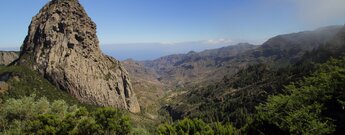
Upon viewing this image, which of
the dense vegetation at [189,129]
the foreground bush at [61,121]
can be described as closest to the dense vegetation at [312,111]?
the dense vegetation at [189,129]

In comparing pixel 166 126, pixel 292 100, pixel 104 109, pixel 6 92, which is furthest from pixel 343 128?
pixel 6 92

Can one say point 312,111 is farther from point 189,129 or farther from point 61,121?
point 61,121

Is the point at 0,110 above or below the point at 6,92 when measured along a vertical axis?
above

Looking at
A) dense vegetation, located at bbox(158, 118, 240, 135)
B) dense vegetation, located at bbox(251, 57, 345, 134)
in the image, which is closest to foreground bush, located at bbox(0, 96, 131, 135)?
dense vegetation, located at bbox(158, 118, 240, 135)

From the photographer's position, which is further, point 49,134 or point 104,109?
point 104,109

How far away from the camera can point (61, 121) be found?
169 ft

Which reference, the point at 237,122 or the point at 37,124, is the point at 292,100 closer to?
the point at 37,124

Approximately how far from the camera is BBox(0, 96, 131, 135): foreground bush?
5050 cm

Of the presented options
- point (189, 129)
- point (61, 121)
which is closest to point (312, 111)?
point (189, 129)

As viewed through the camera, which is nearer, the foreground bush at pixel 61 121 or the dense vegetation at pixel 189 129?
the foreground bush at pixel 61 121

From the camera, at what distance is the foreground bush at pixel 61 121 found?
50.5 metres

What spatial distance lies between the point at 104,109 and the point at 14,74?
5838 inches

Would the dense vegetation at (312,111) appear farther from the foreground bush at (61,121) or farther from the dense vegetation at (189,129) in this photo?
the foreground bush at (61,121)

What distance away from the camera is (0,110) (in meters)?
62.4
